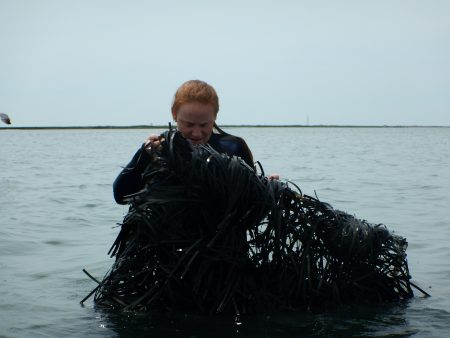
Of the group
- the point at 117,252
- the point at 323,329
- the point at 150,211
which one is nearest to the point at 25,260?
the point at 117,252

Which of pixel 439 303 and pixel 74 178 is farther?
pixel 74 178

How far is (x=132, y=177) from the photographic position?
4.71m

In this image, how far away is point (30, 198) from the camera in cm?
1349

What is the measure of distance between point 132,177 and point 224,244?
0.78 meters

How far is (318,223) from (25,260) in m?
3.53

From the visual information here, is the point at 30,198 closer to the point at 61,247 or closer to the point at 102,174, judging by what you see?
the point at 61,247

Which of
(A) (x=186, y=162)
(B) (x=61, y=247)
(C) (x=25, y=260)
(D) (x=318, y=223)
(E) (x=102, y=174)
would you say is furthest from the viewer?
(E) (x=102, y=174)

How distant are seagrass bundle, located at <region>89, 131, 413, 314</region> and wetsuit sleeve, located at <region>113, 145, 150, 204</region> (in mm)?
131
